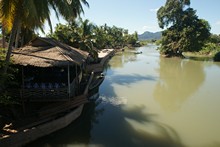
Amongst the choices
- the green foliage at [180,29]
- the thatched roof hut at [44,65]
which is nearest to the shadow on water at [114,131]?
the thatched roof hut at [44,65]

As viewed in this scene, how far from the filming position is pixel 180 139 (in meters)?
10.5

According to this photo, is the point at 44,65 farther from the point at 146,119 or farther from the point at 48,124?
the point at 146,119

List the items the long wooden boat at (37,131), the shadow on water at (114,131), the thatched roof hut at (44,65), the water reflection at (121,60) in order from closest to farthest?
the long wooden boat at (37,131), the shadow on water at (114,131), the thatched roof hut at (44,65), the water reflection at (121,60)

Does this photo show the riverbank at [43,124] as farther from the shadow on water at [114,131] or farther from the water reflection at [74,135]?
the shadow on water at [114,131]

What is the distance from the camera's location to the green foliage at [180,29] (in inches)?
1703

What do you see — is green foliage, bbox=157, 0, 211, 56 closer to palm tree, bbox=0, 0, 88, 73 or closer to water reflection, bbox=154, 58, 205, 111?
water reflection, bbox=154, 58, 205, 111

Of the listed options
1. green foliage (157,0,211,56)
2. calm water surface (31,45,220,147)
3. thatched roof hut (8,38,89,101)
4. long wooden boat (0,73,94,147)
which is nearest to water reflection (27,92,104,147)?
calm water surface (31,45,220,147)

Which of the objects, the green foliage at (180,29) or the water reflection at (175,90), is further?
the green foliage at (180,29)

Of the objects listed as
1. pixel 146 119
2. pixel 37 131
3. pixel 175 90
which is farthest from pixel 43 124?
pixel 175 90

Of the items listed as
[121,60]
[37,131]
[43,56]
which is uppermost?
[43,56]

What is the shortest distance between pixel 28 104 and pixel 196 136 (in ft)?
28.4

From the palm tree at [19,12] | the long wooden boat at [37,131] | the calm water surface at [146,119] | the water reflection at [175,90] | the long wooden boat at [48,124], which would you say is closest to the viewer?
the long wooden boat at [37,131]

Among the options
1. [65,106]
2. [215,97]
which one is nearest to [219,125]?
[215,97]

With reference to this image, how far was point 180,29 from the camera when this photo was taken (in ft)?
152
